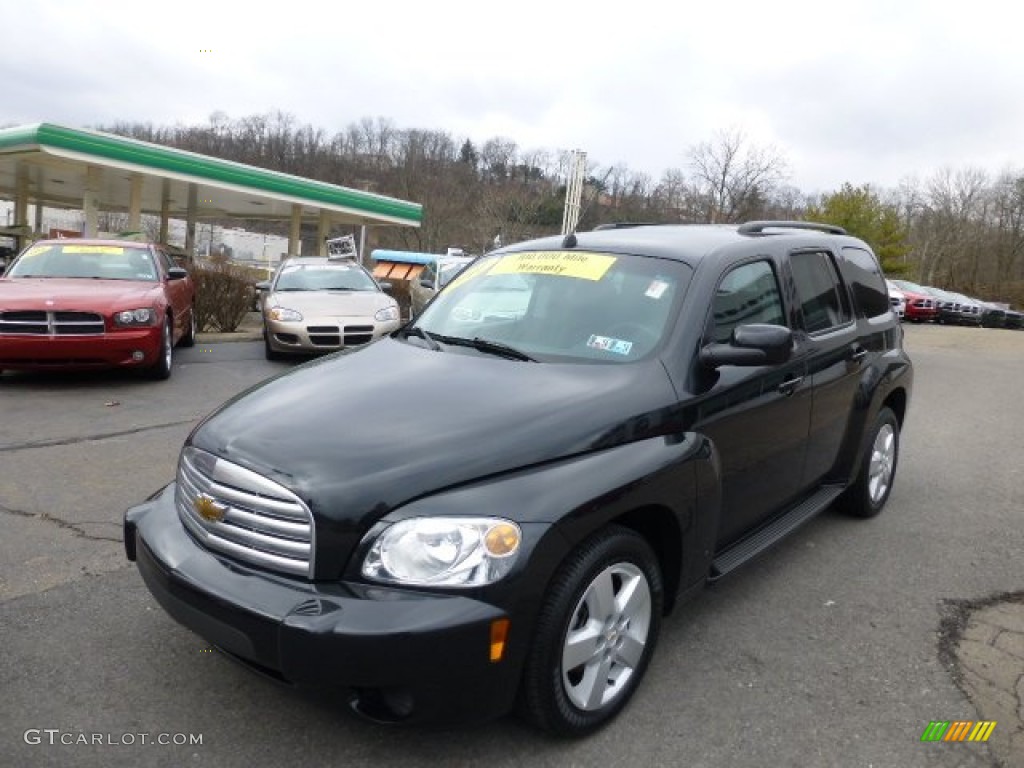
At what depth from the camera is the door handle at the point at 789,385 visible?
3.58 metres

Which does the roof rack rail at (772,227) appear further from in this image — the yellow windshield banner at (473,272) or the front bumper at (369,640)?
the front bumper at (369,640)

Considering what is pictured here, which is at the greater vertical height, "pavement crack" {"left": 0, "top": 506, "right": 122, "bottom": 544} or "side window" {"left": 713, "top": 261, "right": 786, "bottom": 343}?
"side window" {"left": 713, "top": 261, "right": 786, "bottom": 343}

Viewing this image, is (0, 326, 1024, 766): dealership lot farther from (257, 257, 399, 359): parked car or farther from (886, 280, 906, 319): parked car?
(886, 280, 906, 319): parked car

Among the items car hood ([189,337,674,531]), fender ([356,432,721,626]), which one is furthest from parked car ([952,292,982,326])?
car hood ([189,337,674,531])

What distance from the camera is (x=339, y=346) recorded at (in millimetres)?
10555

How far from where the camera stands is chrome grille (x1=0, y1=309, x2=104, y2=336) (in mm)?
7402

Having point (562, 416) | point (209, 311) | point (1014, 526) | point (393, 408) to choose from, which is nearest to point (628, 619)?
point (562, 416)

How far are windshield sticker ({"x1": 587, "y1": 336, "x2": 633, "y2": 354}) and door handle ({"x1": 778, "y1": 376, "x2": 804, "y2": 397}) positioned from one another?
858 mm

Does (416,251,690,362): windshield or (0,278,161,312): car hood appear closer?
(416,251,690,362): windshield

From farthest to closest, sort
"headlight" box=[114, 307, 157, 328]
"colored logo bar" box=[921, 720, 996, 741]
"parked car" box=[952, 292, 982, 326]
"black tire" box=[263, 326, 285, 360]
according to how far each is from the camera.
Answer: "parked car" box=[952, 292, 982, 326] → "black tire" box=[263, 326, 285, 360] → "headlight" box=[114, 307, 157, 328] → "colored logo bar" box=[921, 720, 996, 741]

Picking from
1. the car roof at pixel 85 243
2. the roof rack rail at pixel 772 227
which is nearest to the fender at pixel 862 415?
the roof rack rail at pixel 772 227

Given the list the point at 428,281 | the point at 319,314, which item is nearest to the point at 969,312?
the point at 428,281

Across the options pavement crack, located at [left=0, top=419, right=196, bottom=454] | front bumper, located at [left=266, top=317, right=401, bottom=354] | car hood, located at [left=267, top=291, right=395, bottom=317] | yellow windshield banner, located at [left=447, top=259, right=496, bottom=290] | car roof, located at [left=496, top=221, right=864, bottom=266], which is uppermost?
car roof, located at [left=496, top=221, right=864, bottom=266]

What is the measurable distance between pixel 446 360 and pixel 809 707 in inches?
75.5
